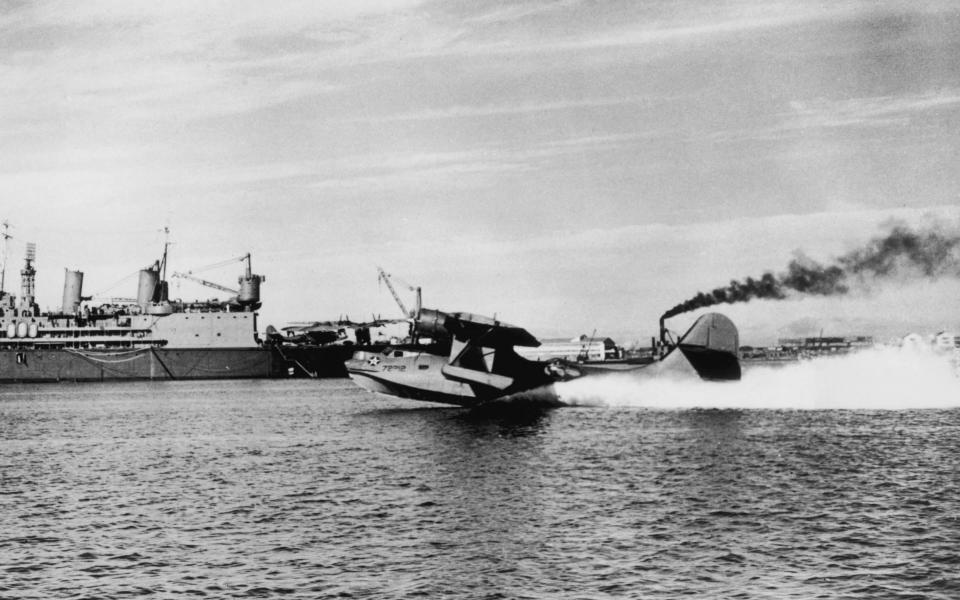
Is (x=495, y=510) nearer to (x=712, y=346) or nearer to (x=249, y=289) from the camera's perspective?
(x=712, y=346)

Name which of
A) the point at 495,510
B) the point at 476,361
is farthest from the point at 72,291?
the point at 495,510

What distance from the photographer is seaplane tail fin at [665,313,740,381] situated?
61688 millimetres

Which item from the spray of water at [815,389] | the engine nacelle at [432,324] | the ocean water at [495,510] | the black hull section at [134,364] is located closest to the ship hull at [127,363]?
the black hull section at [134,364]

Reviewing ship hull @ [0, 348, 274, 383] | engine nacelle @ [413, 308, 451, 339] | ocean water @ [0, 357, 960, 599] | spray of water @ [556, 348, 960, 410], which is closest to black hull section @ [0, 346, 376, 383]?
ship hull @ [0, 348, 274, 383]

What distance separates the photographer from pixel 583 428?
181 feet

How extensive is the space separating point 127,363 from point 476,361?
349 feet

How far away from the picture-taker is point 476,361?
58.7 metres

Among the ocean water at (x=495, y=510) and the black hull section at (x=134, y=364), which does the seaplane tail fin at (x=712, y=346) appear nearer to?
the ocean water at (x=495, y=510)

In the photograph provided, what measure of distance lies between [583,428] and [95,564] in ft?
117

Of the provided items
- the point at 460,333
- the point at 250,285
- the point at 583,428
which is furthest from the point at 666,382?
the point at 250,285

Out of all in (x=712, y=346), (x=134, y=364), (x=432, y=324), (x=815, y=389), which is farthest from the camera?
(x=134, y=364)

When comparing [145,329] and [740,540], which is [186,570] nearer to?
[740,540]

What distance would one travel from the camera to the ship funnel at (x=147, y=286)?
15525 centimetres

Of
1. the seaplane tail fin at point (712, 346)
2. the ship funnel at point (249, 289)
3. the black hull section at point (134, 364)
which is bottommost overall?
the black hull section at point (134, 364)
